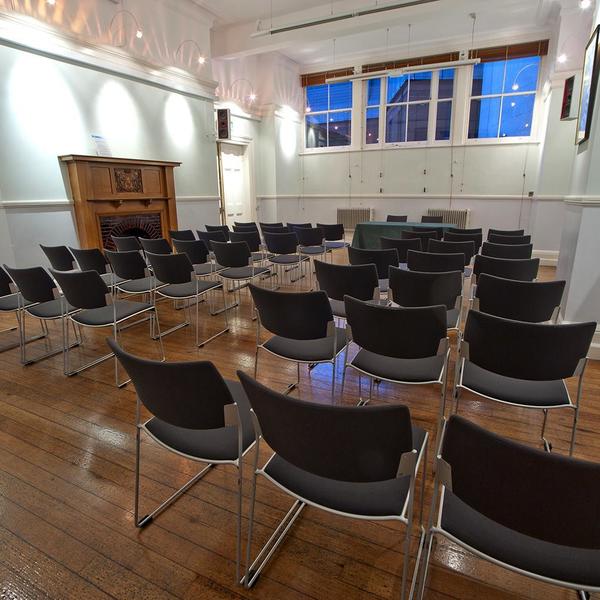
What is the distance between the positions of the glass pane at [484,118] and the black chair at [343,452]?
365 inches

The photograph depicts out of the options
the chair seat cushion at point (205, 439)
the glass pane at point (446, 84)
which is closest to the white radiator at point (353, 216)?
the glass pane at point (446, 84)

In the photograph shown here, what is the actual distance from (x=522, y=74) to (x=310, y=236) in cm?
629

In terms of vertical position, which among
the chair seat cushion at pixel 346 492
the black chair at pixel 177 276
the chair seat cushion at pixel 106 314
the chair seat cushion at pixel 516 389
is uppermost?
the black chair at pixel 177 276

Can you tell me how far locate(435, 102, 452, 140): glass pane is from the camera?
882cm

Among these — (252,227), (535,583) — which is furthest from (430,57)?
(535,583)

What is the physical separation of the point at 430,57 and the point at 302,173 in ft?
13.1

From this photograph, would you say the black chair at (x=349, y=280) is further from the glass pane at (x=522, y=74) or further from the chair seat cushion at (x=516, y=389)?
the glass pane at (x=522, y=74)

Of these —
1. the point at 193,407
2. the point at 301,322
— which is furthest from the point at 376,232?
the point at 193,407

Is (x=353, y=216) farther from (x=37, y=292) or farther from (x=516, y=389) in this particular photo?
(x=516, y=389)

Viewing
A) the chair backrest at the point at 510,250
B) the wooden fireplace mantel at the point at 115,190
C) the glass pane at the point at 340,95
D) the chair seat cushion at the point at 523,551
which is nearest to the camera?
the chair seat cushion at the point at 523,551

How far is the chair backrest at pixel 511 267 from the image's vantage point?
3160mm

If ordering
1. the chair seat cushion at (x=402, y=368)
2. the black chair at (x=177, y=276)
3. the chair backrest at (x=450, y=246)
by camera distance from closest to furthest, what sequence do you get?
the chair seat cushion at (x=402, y=368), the black chair at (x=177, y=276), the chair backrest at (x=450, y=246)

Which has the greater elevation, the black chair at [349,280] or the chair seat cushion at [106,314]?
the black chair at [349,280]

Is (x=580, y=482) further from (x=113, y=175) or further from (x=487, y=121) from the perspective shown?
(x=487, y=121)
